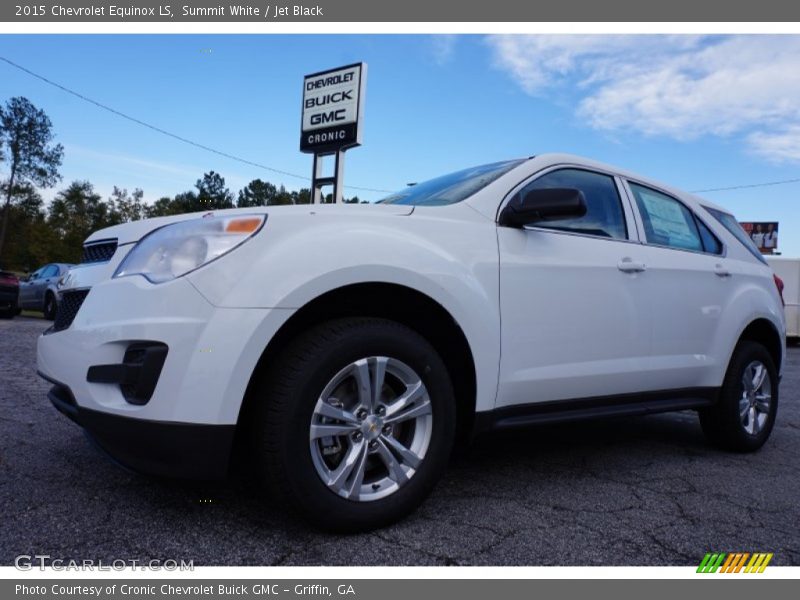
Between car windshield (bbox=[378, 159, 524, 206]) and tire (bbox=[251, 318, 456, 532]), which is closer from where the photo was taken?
tire (bbox=[251, 318, 456, 532])

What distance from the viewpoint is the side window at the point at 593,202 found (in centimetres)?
307

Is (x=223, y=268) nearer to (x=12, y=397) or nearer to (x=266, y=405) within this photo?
(x=266, y=405)

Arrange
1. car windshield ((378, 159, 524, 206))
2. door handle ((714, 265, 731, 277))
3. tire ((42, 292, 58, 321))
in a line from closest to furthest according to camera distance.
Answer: car windshield ((378, 159, 524, 206)), door handle ((714, 265, 731, 277)), tire ((42, 292, 58, 321))

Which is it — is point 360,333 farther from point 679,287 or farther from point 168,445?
point 679,287

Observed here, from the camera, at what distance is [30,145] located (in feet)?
142

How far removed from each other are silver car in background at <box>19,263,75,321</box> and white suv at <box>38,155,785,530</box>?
13931mm

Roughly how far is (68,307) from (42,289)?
15.1 metres

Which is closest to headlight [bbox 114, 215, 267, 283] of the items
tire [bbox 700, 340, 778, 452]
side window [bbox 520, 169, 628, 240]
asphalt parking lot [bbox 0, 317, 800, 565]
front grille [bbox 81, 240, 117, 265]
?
front grille [bbox 81, 240, 117, 265]

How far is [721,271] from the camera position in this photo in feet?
12.3

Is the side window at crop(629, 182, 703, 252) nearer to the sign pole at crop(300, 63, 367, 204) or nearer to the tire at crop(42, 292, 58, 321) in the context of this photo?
the sign pole at crop(300, 63, 367, 204)

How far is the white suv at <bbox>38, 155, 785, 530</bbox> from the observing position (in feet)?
6.55

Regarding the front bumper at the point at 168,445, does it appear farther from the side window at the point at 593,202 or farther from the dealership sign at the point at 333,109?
the dealership sign at the point at 333,109

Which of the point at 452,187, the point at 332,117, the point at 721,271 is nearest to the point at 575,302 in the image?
the point at 452,187

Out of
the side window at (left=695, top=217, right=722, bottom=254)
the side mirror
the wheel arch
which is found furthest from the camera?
A: the wheel arch
